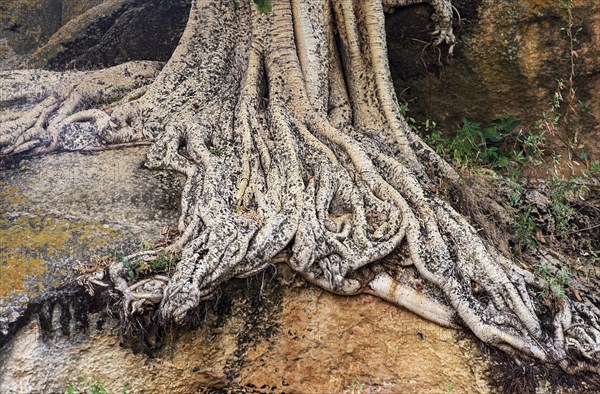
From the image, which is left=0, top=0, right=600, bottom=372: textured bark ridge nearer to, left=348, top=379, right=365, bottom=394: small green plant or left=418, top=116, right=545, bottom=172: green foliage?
left=348, top=379, right=365, bottom=394: small green plant

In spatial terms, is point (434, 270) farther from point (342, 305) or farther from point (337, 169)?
point (337, 169)

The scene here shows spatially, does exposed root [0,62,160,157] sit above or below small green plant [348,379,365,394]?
above

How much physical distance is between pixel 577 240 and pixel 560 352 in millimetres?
1441

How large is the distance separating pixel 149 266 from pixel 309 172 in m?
1.38

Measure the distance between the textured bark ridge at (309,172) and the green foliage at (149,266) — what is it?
44 millimetres

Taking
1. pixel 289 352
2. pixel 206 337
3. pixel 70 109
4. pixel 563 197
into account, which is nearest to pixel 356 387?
pixel 289 352

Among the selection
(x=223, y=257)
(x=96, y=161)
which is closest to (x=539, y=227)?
(x=223, y=257)

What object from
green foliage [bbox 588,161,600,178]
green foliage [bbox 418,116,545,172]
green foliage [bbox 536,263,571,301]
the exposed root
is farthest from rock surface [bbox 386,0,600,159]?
the exposed root

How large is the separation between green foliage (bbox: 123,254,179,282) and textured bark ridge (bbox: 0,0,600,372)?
4 centimetres

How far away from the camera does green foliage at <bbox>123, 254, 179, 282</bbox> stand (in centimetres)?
336

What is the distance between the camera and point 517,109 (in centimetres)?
575

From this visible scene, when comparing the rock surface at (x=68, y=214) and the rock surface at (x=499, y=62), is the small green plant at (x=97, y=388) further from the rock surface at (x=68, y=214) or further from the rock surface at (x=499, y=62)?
the rock surface at (x=499, y=62)

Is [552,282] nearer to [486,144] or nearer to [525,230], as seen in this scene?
[525,230]

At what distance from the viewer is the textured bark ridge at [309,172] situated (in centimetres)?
349
